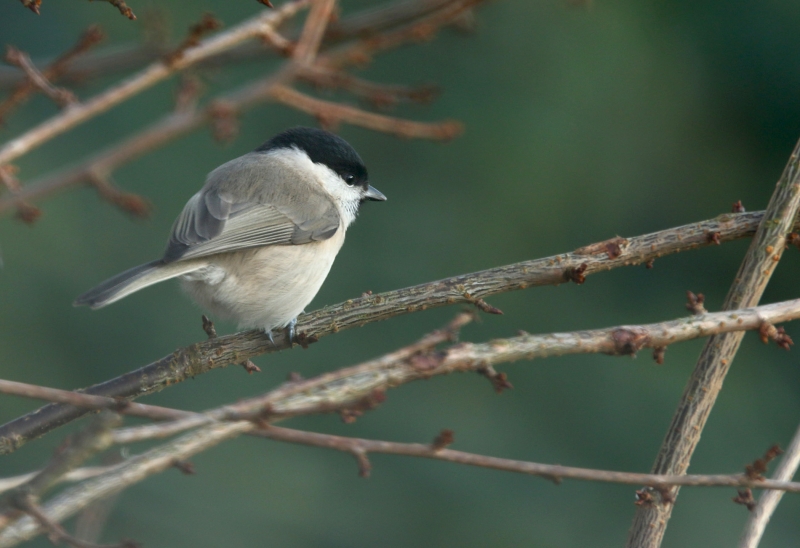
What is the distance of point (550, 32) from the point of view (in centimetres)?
552

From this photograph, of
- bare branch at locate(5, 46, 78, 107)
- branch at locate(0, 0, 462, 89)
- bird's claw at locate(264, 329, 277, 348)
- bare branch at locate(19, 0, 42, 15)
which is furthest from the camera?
branch at locate(0, 0, 462, 89)

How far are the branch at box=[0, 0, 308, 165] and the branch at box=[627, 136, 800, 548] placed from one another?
1.64 meters

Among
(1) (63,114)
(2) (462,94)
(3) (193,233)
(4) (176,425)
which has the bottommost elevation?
(4) (176,425)

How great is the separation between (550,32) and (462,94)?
721 mm

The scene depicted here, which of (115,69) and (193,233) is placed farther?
(115,69)

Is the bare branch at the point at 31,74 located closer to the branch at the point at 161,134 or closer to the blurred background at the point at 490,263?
the branch at the point at 161,134

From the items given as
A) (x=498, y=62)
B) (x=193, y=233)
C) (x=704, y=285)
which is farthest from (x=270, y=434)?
(x=498, y=62)

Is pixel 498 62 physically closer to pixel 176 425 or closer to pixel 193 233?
pixel 193 233

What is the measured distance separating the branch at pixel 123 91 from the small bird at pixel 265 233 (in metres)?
0.46

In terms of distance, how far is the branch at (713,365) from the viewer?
1.80 m

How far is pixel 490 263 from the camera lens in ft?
17.3

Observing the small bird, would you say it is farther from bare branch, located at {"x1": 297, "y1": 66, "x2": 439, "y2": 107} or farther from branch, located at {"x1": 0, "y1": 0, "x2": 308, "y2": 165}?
branch, located at {"x1": 0, "y1": 0, "x2": 308, "y2": 165}

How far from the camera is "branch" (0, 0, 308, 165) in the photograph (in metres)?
2.39

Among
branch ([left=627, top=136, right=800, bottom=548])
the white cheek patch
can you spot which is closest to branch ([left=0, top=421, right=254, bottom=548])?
branch ([left=627, top=136, right=800, bottom=548])
